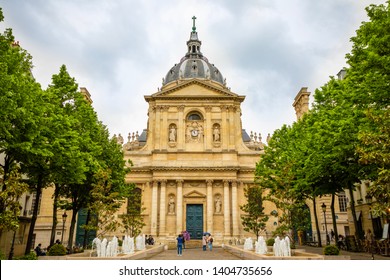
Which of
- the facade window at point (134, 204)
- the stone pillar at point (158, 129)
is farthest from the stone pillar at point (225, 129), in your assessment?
the facade window at point (134, 204)

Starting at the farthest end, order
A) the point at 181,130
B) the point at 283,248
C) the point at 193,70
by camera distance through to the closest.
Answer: the point at 193,70
the point at 181,130
the point at 283,248

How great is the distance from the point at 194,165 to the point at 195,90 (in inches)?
437

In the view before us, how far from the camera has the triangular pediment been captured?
4875 centimetres

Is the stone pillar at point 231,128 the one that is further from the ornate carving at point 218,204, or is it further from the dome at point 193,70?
the dome at point 193,70

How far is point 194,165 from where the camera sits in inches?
1794

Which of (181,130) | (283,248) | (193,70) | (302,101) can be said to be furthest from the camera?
(193,70)

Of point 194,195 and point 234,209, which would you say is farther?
point 194,195

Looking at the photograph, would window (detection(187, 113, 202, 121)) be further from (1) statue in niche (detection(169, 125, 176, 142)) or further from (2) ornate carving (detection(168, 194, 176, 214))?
(2) ornate carving (detection(168, 194, 176, 214))

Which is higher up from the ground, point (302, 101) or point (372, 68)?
point (302, 101)

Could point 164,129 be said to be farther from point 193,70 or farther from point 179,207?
point 193,70

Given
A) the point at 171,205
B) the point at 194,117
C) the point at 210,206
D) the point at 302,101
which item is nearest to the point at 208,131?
the point at 194,117

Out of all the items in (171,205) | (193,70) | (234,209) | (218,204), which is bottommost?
(234,209)

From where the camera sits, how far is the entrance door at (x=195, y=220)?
44219 mm

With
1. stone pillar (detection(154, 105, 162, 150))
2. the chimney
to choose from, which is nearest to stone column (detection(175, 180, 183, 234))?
stone pillar (detection(154, 105, 162, 150))
